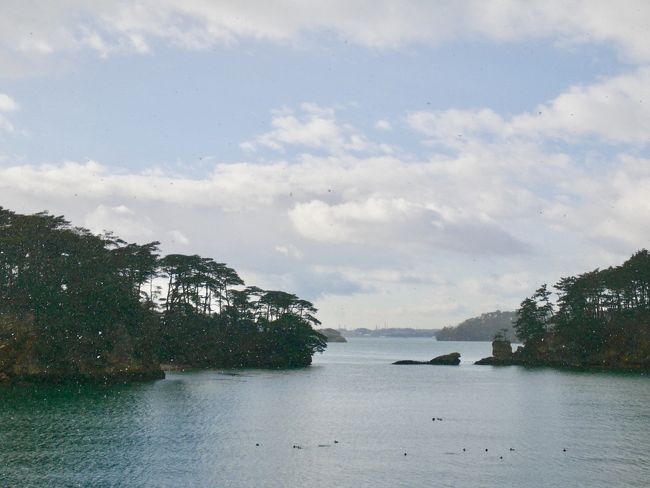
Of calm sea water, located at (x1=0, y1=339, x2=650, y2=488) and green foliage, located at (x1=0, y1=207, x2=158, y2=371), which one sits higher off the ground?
green foliage, located at (x1=0, y1=207, x2=158, y2=371)

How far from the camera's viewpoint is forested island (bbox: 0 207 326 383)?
350 ft

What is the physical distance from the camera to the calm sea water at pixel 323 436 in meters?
45.8

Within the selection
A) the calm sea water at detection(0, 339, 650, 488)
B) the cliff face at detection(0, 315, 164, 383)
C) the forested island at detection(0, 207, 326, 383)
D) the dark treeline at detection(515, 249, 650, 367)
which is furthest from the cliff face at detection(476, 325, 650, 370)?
the cliff face at detection(0, 315, 164, 383)

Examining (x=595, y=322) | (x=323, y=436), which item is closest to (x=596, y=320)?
(x=595, y=322)

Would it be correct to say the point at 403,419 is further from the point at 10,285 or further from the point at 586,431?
the point at 10,285

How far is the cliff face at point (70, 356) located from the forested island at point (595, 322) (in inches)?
3741

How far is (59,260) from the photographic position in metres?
119

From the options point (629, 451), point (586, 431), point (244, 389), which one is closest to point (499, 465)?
point (629, 451)

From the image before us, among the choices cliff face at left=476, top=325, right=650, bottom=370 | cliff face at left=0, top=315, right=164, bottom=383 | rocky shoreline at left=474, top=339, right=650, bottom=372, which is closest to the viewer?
cliff face at left=0, top=315, right=164, bottom=383

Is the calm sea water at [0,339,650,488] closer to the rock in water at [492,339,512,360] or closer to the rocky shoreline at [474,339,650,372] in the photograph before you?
the rocky shoreline at [474,339,650,372]

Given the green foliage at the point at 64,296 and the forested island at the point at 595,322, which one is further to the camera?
the forested island at the point at 595,322

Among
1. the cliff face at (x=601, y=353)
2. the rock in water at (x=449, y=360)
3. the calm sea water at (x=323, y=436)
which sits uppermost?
the cliff face at (x=601, y=353)

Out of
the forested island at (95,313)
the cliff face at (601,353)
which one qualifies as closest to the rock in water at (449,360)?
the cliff face at (601,353)

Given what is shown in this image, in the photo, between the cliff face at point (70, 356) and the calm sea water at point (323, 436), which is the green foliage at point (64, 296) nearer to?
the cliff face at point (70, 356)
